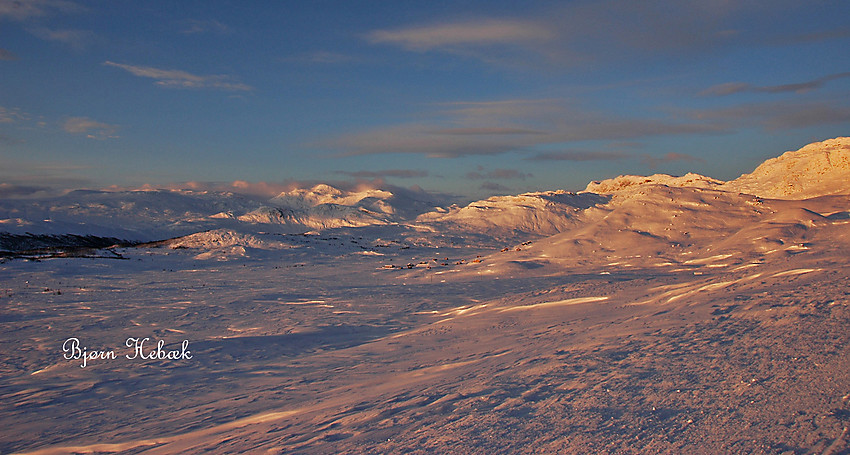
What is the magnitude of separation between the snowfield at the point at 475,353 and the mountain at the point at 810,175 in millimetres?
7359

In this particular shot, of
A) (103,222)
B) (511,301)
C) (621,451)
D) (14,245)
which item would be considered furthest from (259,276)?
(103,222)

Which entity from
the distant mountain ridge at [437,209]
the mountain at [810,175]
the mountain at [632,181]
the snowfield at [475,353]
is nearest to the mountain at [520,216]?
the distant mountain ridge at [437,209]

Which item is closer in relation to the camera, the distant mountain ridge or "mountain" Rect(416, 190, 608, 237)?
the distant mountain ridge

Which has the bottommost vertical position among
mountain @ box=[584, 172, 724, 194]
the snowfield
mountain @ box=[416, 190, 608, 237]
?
the snowfield

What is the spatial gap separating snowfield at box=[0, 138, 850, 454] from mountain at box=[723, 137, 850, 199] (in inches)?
290

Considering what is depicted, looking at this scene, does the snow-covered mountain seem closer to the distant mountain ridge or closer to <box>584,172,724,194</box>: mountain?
the distant mountain ridge

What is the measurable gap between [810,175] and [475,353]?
32512 millimetres

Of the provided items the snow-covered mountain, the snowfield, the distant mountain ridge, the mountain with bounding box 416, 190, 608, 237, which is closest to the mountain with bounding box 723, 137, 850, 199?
the distant mountain ridge

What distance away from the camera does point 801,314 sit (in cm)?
669

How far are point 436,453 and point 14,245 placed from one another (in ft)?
201

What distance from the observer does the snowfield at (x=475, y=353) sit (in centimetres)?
451

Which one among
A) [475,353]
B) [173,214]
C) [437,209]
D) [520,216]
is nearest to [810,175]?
[475,353]

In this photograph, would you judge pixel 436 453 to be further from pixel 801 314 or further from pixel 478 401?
pixel 801 314

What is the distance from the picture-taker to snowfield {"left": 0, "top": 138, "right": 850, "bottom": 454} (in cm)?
451
